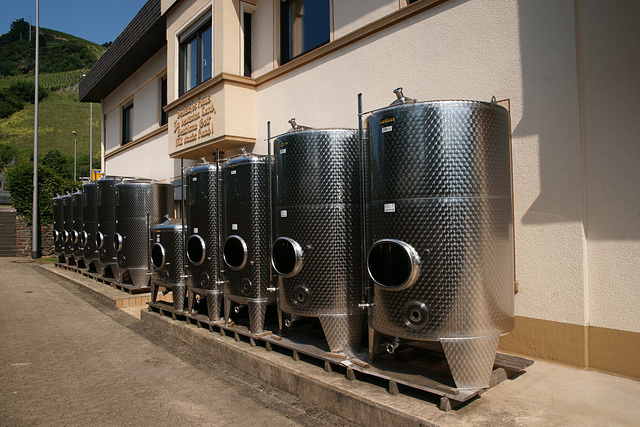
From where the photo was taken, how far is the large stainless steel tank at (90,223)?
1359 centimetres

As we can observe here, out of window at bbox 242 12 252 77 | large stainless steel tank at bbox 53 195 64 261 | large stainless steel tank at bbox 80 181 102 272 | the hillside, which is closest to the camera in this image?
window at bbox 242 12 252 77

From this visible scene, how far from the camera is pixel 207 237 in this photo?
6.83 metres

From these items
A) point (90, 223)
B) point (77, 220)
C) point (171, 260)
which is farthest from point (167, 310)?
point (77, 220)

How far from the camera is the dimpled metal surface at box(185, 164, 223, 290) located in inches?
267

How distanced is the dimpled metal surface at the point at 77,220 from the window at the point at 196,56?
5974 mm

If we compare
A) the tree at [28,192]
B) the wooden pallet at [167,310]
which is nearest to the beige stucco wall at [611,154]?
the wooden pallet at [167,310]

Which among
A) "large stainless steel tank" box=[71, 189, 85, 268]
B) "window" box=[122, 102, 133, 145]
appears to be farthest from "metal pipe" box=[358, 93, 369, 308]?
"window" box=[122, 102, 133, 145]

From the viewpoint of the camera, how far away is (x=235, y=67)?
9664 mm

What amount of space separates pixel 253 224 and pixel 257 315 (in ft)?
3.95

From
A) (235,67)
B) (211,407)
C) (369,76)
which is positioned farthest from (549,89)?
(235,67)

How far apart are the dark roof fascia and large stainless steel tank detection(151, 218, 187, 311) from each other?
25.0 feet

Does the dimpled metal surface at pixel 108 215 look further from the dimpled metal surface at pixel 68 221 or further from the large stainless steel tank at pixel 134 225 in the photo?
the dimpled metal surface at pixel 68 221

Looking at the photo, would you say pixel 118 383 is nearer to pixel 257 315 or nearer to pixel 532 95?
pixel 257 315

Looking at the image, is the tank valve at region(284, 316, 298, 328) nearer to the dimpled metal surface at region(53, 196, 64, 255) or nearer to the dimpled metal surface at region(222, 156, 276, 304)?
the dimpled metal surface at region(222, 156, 276, 304)
